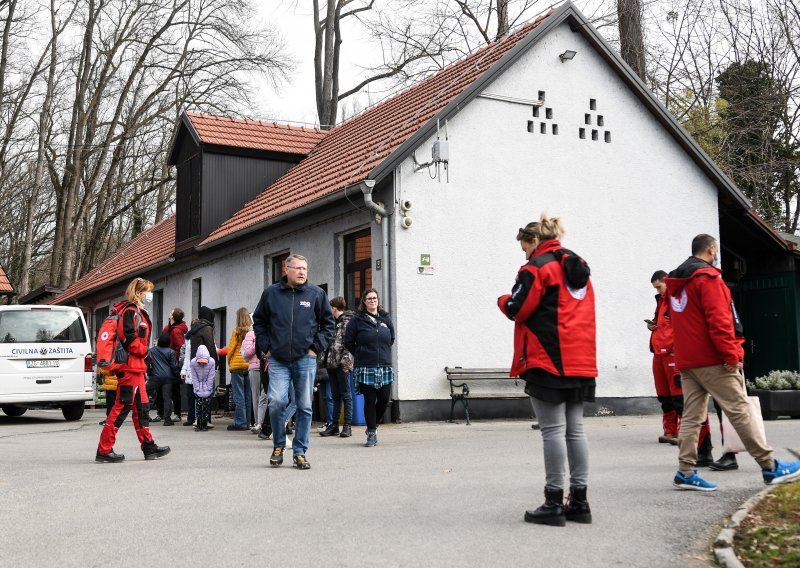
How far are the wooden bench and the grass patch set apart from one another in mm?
8057

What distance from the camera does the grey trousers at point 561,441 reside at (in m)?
5.79

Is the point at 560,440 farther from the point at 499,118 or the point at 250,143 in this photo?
the point at 250,143

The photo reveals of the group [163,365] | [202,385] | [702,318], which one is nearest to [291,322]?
[702,318]

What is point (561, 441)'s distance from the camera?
583 cm

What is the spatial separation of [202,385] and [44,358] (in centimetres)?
406

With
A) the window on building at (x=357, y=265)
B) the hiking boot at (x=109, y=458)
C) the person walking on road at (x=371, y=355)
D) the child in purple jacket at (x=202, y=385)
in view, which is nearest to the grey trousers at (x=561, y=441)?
the person walking on road at (x=371, y=355)

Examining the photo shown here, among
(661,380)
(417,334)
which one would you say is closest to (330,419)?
(417,334)

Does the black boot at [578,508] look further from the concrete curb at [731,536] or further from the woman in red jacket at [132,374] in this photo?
the woman in red jacket at [132,374]

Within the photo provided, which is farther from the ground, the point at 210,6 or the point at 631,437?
the point at 210,6

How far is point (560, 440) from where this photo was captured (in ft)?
19.1

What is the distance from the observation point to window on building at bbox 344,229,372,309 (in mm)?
15703

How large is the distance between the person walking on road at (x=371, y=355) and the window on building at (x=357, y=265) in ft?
13.7

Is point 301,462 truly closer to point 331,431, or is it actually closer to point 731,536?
point 331,431

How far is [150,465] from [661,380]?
5260 millimetres
